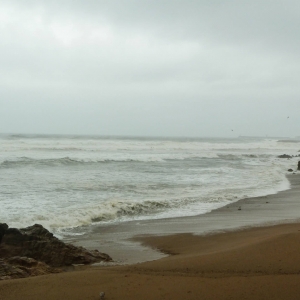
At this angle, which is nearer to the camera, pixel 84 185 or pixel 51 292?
pixel 51 292

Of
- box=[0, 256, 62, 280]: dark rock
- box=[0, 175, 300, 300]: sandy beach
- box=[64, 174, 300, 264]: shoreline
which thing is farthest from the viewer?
box=[64, 174, 300, 264]: shoreline

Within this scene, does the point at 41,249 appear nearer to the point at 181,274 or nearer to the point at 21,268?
the point at 21,268

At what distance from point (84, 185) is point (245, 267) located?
12.3 metres

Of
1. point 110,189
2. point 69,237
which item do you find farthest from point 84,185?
point 69,237

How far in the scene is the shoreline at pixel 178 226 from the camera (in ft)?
24.0

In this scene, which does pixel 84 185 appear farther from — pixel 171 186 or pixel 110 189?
pixel 171 186

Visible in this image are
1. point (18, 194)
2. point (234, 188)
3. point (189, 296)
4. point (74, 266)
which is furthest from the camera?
point (234, 188)

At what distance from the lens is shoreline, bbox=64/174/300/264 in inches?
289

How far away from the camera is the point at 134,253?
7082 millimetres

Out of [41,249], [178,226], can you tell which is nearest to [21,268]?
[41,249]

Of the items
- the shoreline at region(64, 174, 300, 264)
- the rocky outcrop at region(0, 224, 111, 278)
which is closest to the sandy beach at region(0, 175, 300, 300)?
the shoreline at region(64, 174, 300, 264)

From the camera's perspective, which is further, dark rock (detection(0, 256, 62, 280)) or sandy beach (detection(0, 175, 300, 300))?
dark rock (detection(0, 256, 62, 280))

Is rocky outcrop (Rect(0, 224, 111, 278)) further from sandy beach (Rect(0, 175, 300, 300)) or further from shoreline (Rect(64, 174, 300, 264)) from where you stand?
shoreline (Rect(64, 174, 300, 264))

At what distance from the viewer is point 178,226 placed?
9.59 meters
